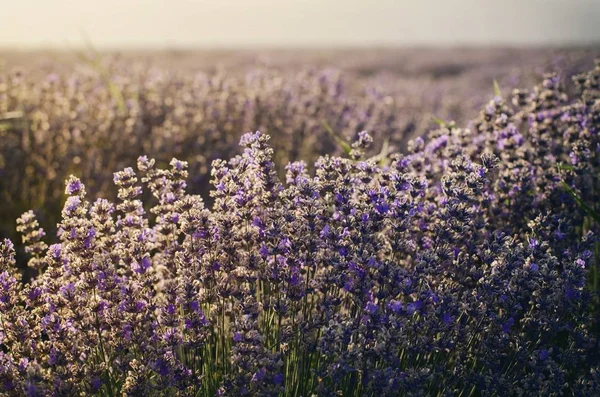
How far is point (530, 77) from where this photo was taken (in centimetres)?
933

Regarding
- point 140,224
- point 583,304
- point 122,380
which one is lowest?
point 122,380

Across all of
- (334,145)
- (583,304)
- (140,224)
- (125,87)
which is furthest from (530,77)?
(140,224)

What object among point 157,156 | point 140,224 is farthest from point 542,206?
point 157,156

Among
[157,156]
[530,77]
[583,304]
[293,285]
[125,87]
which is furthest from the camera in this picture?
[530,77]

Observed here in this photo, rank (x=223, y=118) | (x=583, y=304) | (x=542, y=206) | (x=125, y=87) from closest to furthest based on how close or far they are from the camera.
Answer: (x=583, y=304) < (x=542, y=206) < (x=223, y=118) < (x=125, y=87)

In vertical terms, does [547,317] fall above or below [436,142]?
below

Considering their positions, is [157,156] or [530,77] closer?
[157,156]

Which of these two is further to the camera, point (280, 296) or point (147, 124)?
point (147, 124)

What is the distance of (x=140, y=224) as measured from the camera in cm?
253

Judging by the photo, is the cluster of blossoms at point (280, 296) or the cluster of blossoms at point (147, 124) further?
the cluster of blossoms at point (147, 124)

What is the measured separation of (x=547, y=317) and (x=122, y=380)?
57.8 inches

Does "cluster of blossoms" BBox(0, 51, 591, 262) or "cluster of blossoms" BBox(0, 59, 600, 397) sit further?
"cluster of blossoms" BBox(0, 51, 591, 262)

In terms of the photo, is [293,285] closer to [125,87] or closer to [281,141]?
[281,141]

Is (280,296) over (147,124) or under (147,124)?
under
